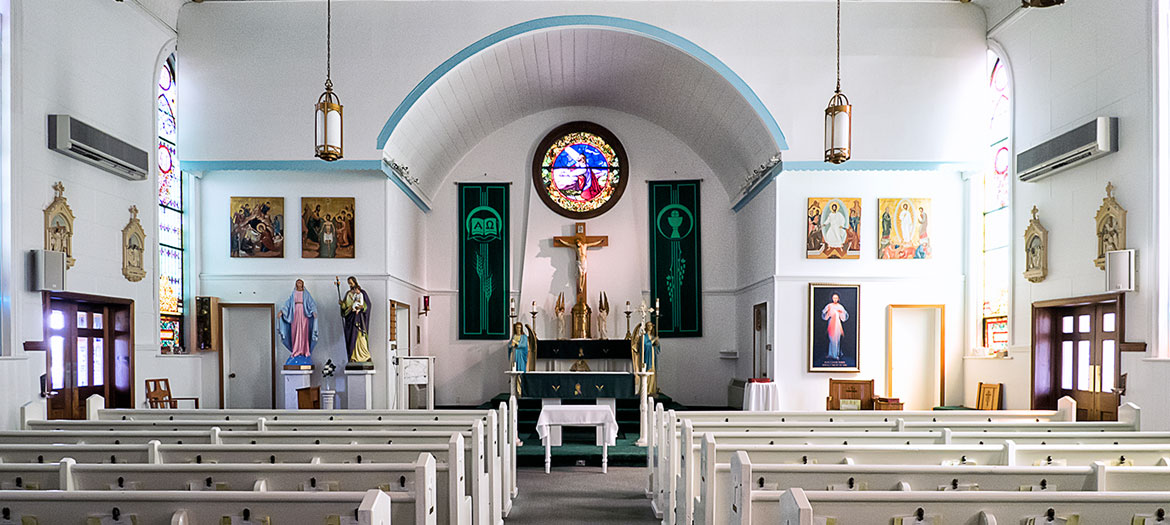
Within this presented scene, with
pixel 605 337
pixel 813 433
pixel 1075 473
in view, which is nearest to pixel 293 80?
pixel 605 337

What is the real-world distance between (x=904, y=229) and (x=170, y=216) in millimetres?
9608

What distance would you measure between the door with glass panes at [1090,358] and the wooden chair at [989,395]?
117 centimetres

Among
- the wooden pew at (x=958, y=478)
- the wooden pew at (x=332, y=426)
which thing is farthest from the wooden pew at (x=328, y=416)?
the wooden pew at (x=958, y=478)

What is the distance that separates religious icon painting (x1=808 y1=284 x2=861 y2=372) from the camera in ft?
38.8

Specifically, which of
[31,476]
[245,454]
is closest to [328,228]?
[245,454]

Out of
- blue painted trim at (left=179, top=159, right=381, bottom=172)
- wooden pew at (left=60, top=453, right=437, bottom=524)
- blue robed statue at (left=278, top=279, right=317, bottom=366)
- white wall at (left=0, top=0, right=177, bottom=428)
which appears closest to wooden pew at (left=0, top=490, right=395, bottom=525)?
wooden pew at (left=60, top=453, right=437, bottom=524)

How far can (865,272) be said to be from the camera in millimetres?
11898

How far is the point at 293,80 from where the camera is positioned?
11812 mm

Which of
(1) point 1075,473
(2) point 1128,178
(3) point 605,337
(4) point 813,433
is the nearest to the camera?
(1) point 1075,473

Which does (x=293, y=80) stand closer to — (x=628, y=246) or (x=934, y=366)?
(x=628, y=246)

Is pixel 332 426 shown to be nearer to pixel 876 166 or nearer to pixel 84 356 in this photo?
pixel 84 356

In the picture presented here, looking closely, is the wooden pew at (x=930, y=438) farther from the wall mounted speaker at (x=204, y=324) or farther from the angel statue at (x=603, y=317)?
the angel statue at (x=603, y=317)

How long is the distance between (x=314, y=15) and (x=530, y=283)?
588 centimetres

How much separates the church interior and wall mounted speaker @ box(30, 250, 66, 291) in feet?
0.29
